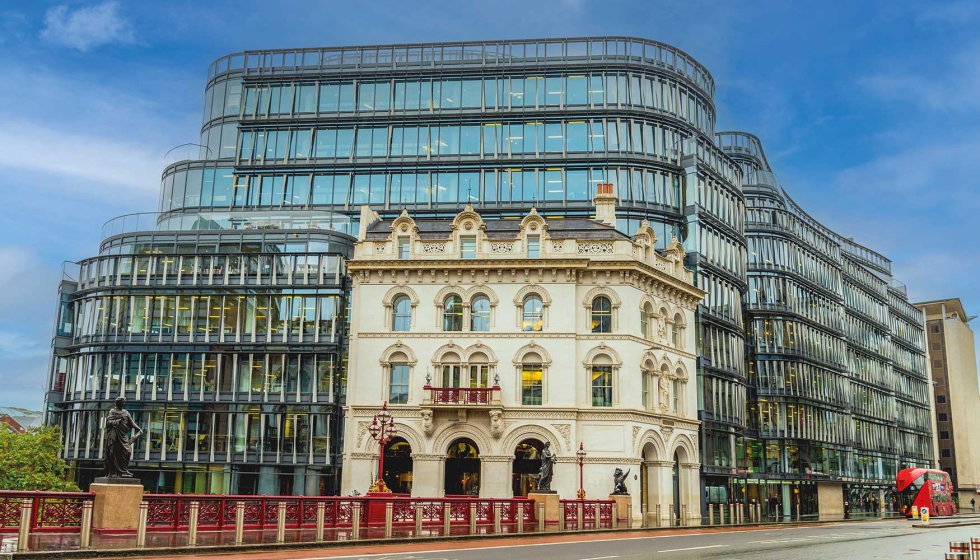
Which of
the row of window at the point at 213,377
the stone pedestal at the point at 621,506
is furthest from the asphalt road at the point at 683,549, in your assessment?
the row of window at the point at 213,377

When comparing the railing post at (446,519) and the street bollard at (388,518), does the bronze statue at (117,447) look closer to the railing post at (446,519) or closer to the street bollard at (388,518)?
the street bollard at (388,518)

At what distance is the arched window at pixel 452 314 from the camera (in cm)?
5094

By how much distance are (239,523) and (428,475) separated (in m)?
24.3

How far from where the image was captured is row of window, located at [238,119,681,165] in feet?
209

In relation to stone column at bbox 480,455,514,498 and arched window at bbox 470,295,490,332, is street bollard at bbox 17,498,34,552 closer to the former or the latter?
stone column at bbox 480,455,514,498

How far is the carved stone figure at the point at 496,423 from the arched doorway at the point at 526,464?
4.66ft

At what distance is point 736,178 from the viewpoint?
72.6 meters

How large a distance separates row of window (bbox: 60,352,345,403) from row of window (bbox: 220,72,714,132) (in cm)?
2053

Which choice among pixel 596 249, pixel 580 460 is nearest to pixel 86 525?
pixel 580 460

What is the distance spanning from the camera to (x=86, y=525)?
2238cm

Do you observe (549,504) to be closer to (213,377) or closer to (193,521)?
(193,521)

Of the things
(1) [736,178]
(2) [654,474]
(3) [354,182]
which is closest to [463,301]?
(2) [654,474]

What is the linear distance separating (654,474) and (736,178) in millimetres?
29885

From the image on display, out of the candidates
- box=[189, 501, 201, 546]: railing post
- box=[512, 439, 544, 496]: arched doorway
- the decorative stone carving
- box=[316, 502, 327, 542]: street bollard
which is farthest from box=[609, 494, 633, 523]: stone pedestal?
box=[189, 501, 201, 546]: railing post
